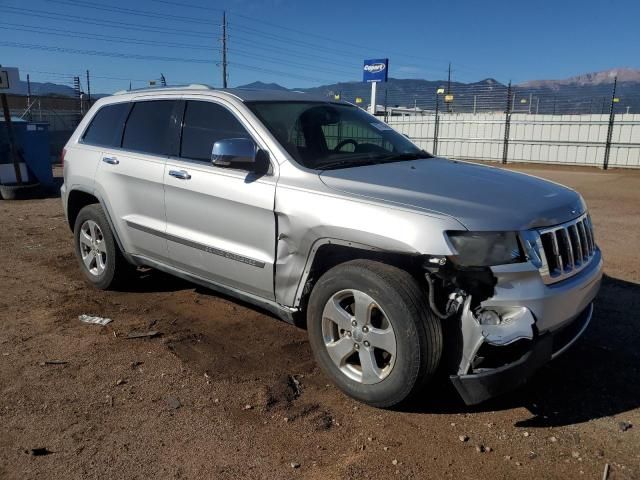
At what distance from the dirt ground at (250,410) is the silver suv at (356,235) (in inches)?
12.2

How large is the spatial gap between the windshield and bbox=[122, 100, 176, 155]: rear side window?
36.4 inches

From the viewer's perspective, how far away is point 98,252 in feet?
17.2

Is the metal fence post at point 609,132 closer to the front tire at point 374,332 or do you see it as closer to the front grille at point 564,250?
the front grille at point 564,250

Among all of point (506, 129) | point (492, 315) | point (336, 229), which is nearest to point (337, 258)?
point (336, 229)

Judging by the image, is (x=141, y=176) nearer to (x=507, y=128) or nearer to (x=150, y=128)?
(x=150, y=128)

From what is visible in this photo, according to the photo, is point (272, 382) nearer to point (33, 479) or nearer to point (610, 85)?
point (33, 479)

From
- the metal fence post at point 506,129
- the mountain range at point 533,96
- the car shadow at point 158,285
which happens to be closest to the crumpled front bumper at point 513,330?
the car shadow at point 158,285

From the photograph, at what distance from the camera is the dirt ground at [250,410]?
2.73m

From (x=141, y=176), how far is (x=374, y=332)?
8.27ft

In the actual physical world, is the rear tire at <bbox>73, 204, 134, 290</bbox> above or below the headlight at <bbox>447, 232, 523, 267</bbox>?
below

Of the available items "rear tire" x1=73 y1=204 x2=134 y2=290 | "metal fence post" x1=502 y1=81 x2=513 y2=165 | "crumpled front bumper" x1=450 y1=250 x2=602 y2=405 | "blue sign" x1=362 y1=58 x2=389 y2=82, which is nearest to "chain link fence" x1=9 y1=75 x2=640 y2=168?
"metal fence post" x1=502 y1=81 x2=513 y2=165

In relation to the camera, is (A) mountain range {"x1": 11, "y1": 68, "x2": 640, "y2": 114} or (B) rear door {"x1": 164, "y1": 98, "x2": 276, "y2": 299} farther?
(A) mountain range {"x1": 11, "y1": 68, "x2": 640, "y2": 114}

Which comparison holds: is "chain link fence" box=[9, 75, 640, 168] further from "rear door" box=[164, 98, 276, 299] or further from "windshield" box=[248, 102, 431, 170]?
"rear door" box=[164, 98, 276, 299]

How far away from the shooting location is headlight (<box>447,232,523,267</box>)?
278cm
